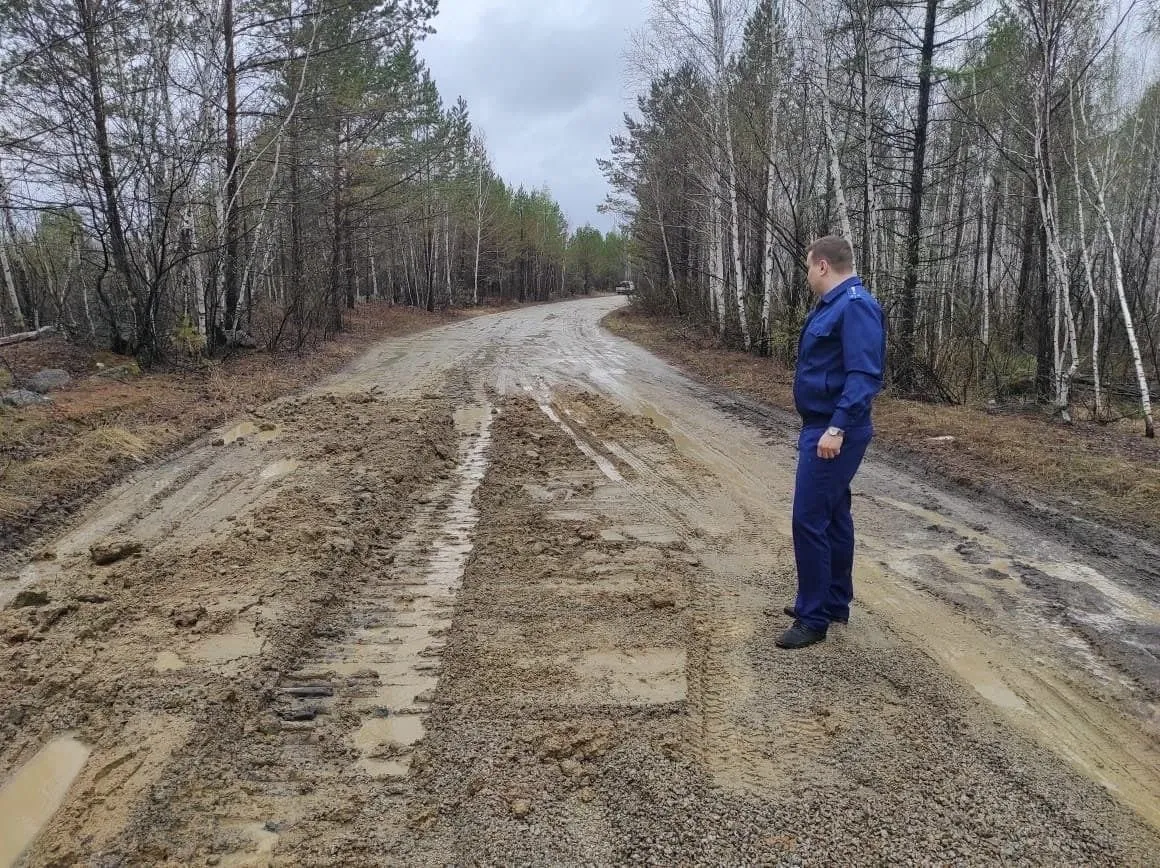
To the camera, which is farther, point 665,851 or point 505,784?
point 505,784

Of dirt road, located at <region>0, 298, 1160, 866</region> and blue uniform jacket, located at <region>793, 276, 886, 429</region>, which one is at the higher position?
blue uniform jacket, located at <region>793, 276, 886, 429</region>

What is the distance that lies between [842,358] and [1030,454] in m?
5.03

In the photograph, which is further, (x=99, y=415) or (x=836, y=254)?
(x=99, y=415)

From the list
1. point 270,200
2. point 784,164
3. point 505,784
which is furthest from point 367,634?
point 784,164

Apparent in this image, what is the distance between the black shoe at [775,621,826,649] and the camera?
10.8 feet

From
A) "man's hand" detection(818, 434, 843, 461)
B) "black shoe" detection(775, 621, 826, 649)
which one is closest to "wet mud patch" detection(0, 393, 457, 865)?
"black shoe" detection(775, 621, 826, 649)

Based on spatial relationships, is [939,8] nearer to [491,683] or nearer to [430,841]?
[491,683]

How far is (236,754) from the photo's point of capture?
100 inches

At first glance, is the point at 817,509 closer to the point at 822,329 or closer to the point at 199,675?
the point at 822,329

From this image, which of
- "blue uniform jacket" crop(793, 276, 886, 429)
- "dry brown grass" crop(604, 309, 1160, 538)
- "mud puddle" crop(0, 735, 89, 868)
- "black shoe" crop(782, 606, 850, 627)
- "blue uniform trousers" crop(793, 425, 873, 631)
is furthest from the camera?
"dry brown grass" crop(604, 309, 1160, 538)

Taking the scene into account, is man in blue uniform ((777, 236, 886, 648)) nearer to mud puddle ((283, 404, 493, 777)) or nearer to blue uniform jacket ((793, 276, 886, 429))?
blue uniform jacket ((793, 276, 886, 429))

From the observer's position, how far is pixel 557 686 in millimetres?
2969

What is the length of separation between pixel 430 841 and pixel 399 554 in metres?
2.43

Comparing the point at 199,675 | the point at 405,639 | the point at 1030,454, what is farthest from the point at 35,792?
the point at 1030,454
